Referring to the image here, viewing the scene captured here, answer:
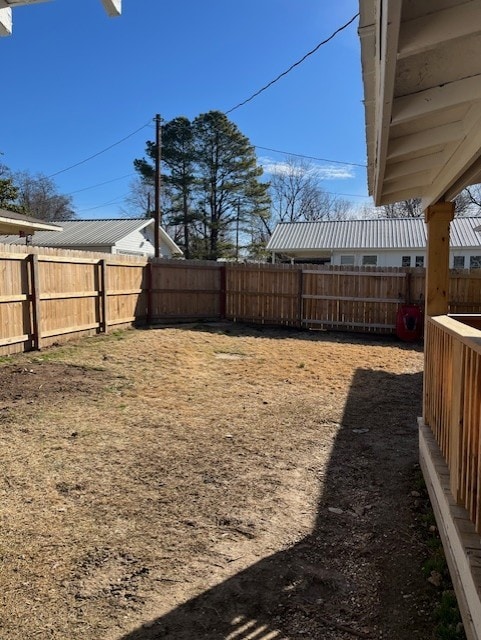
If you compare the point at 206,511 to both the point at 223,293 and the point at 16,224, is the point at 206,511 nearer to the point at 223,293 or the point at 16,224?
the point at 223,293

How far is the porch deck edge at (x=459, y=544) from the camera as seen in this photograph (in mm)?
1796

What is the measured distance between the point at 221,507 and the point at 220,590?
0.82 meters

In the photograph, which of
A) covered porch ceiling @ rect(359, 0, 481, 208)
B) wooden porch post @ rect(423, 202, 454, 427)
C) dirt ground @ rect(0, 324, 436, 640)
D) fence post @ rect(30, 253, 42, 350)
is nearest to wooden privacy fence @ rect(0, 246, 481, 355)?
fence post @ rect(30, 253, 42, 350)

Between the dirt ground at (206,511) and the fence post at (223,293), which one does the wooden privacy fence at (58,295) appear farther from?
the fence post at (223,293)

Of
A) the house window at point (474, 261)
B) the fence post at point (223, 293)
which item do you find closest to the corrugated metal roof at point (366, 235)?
the house window at point (474, 261)

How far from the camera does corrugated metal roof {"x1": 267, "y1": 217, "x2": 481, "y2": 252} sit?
1970 centimetres

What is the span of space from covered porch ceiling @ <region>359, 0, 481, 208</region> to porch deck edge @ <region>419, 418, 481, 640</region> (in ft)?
6.12

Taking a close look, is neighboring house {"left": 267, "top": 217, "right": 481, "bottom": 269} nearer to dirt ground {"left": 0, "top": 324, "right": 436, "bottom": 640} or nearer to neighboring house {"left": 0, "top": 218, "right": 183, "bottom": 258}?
neighboring house {"left": 0, "top": 218, "right": 183, "bottom": 258}

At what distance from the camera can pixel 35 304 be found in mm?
7699

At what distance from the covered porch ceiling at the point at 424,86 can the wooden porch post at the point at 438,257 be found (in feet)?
1.03

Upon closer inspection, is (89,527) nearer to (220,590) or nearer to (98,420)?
(220,590)

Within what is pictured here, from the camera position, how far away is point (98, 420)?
4734mm

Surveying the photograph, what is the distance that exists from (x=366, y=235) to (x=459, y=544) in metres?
20.2

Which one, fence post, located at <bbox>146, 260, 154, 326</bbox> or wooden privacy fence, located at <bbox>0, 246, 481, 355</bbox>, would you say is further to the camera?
fence post, located at <bbox>146, 260, 154, 326</bbox>
